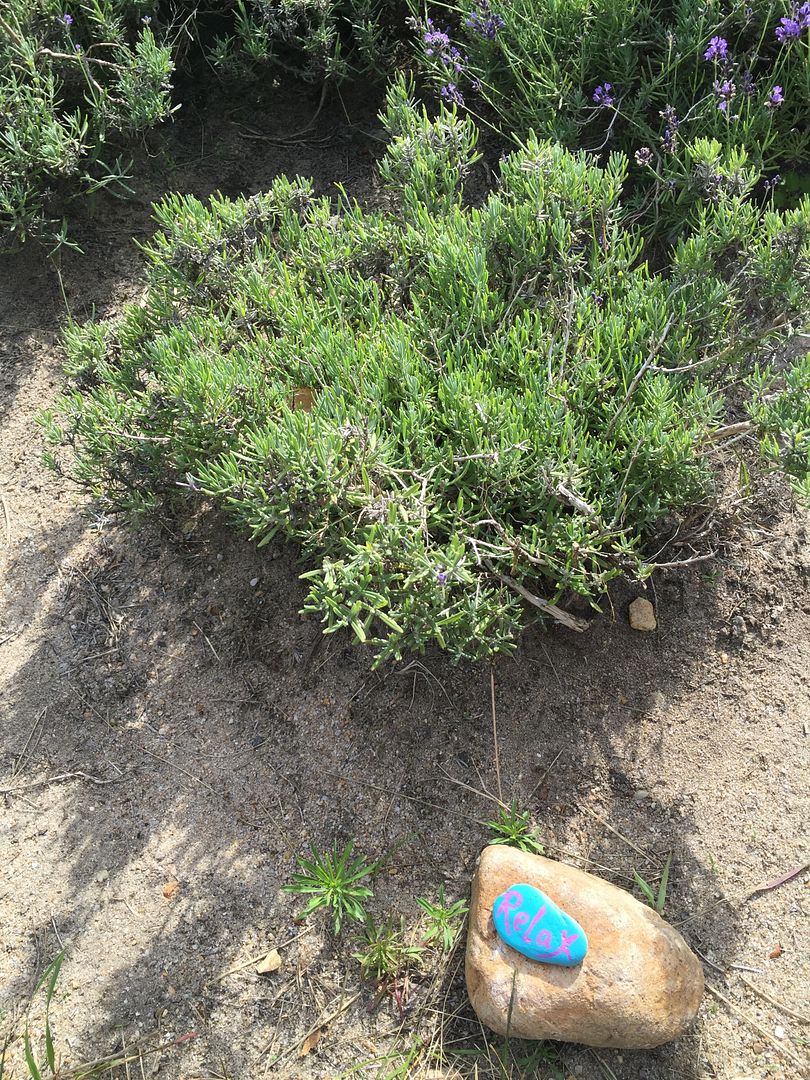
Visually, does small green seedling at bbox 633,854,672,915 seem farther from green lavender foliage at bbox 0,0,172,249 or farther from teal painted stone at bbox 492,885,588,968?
green lavender foliage at bbox 0,0,172,249

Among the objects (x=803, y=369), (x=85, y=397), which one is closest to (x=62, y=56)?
(x=85, y=397)

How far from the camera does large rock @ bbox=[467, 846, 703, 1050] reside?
248 centimetres

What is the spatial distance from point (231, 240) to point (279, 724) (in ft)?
6.09

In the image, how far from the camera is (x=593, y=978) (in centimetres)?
249

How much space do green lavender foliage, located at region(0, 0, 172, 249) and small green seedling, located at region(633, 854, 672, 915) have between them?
3570 millimetres

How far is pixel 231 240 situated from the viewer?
330cm

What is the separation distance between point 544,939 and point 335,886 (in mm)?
674

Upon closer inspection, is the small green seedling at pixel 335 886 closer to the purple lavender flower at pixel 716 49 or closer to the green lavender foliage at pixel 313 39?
the purple lavender flower at pixel 716 49

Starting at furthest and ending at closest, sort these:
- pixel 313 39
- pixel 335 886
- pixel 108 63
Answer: pixel 313 39
pixel 108 63
pixel 335 886

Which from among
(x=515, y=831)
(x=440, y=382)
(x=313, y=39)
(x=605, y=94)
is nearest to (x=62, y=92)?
(x=313, y=39)

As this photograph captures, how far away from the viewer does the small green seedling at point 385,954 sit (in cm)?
279

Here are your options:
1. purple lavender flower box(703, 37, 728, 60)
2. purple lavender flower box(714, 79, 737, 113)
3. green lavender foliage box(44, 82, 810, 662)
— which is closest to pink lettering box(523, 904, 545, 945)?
green lavender foliage box(44, 82, 810, 662)

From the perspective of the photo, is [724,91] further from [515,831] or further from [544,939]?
[544,939]

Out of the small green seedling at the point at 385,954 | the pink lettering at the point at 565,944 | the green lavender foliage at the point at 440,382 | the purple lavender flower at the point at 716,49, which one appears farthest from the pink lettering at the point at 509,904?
the purple lavender flower at the point at 716,49
